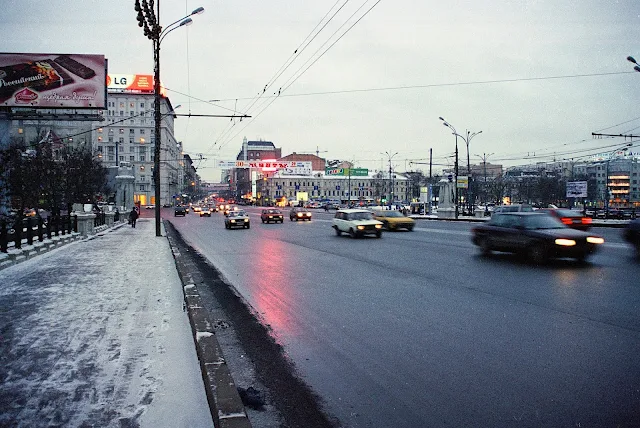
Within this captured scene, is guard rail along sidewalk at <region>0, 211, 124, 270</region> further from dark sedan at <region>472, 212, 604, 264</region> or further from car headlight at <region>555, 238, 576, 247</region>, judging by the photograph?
car headlight at <region>555, 238, 576, 247</region>

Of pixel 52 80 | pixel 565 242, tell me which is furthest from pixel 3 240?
pixel 52 80

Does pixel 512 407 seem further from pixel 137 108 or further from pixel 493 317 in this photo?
pixel 137 108

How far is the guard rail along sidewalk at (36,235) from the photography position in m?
13.8

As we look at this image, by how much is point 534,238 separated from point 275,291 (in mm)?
7882

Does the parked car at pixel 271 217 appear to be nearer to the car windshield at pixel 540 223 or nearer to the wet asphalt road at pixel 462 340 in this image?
the car windshield at pixel 540 223

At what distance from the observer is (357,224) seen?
24312mm

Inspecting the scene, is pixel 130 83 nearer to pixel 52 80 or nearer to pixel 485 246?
pixel 52 80

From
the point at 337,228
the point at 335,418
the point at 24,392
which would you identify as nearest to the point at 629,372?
the point at 335,418

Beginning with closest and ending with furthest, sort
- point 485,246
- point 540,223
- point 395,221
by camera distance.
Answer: point 540,223 < point 485,246 < point 395,221

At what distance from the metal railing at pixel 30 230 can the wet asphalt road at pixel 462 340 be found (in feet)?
23.0

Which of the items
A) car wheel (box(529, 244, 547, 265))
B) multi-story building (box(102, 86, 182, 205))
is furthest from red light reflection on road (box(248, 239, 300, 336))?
multi-story building (box(102, 86, 182, 205))

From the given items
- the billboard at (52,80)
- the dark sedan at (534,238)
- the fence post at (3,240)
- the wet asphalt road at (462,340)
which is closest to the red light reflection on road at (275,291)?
the wet asphalt road at (462,340)

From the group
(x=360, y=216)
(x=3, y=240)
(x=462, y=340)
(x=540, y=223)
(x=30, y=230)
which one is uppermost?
(x=540, y=223)

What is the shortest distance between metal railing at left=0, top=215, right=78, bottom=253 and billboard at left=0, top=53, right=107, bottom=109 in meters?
14.8
